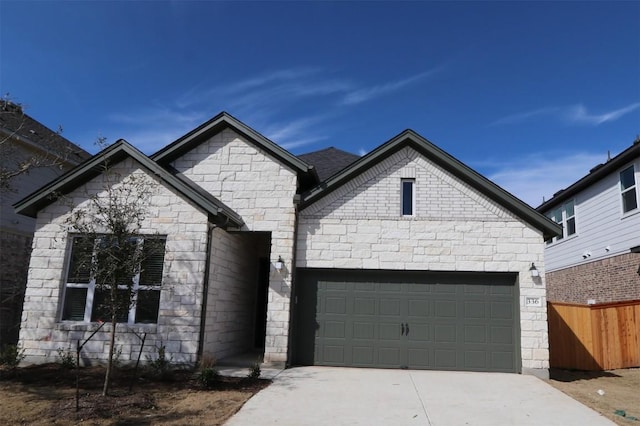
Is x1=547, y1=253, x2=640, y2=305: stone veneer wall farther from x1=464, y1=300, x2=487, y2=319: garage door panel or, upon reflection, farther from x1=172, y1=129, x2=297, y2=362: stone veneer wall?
x1=172, y1=129, x2=297, y2=362: stone veneer wall

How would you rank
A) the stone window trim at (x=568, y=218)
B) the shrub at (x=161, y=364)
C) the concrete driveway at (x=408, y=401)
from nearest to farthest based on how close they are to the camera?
the concrete driveway at (x=408, y=401)
the shrub at (x=161, y=364)
the stone window trim at (x=568, y=218)

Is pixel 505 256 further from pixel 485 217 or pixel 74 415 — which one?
pixel 74 415

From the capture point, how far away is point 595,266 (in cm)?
1739

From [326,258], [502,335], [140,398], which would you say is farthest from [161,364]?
[502,335]

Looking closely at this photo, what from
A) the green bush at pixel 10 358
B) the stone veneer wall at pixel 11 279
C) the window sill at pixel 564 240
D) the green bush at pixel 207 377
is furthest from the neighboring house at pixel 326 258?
the window sill at pixel 564 240

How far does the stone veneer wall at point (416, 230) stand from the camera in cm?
1150

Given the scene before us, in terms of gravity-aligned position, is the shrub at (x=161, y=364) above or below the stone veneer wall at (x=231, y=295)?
below

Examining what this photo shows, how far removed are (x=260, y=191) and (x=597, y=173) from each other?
12.2 metres

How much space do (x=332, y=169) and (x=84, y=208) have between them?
24.5 feet

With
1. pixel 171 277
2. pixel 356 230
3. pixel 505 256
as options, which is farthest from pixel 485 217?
pixel 171 277

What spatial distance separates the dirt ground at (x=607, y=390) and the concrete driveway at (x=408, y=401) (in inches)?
14.0

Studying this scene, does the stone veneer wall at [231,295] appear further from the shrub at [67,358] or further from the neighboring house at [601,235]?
the neighboring house at [601,235]

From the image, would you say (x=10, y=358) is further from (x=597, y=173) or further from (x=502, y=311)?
(x=597, y=173)

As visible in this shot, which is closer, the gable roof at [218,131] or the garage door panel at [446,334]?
the garage door panel at [446,334]
